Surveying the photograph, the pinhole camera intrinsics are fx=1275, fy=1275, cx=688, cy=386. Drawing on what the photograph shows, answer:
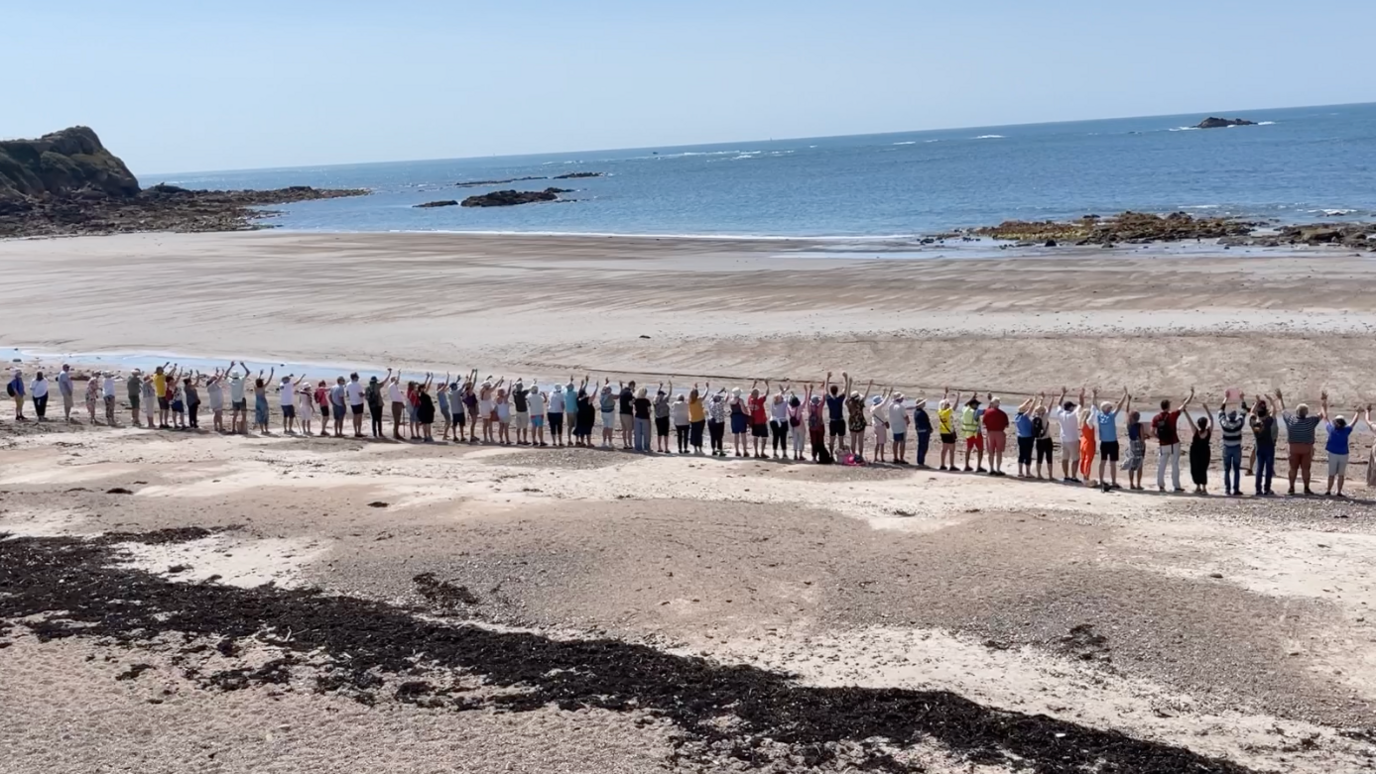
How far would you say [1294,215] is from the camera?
55.8 metres

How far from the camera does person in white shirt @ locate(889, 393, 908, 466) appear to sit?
1922 cm

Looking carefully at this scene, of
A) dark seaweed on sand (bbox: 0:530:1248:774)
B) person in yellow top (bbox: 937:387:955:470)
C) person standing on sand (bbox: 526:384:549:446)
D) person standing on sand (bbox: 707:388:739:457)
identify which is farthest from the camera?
person standing on sand (bbox: 526:384:549:446)

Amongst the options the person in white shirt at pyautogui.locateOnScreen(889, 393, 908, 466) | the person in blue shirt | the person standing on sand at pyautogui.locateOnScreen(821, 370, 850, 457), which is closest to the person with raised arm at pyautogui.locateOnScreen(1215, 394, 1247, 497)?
the person in blue shirt

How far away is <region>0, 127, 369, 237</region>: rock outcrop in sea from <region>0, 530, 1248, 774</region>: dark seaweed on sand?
70921 millimetres

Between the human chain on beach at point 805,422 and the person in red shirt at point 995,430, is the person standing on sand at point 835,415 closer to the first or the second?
the human chain on beach at point 805,422

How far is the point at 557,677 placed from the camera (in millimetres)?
11219

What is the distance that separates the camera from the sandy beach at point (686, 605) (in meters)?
9.98

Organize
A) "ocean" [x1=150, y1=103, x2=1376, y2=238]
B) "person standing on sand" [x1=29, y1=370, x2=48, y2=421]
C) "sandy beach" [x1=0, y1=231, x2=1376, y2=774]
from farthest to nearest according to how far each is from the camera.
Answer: "ocean" [x1=150, y1=103, x2=1376, y2=238]
"person standing on sand" [x1=29, y1=370, x2=48, y2=421]
"sandy beach" [x1=0, y1=231, x2=1376, y2=774]

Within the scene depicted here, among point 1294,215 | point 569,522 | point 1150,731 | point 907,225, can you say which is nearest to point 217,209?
point 907,225

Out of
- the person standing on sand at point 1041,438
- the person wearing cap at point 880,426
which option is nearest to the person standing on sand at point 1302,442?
the person standing on sand at point 1041,438

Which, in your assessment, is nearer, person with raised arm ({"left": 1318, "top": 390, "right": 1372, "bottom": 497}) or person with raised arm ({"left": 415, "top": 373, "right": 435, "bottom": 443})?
person with raised arm ({"left": 1318, "top": 390, "right": 1372, "bottom": 497})

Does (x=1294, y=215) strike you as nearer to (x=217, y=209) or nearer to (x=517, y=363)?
(x=517, y=363)

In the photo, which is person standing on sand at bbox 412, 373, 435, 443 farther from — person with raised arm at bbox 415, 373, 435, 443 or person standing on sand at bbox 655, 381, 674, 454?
person standing on sand at bbox 655, 381, 674, 454

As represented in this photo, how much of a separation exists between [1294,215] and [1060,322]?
105 ft
